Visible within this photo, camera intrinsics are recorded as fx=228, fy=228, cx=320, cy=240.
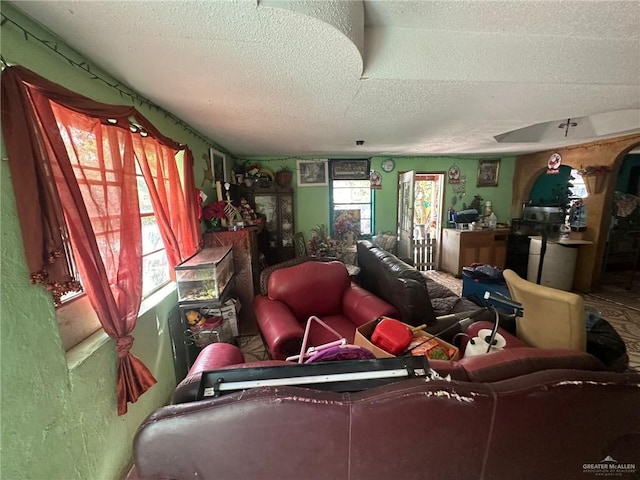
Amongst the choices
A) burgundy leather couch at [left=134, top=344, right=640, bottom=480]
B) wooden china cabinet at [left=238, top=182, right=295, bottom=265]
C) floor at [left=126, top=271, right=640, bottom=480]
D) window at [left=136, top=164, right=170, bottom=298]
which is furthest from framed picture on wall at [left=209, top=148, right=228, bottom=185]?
burgundy leather couch at [left=134, top=344, right=640, bottom=480]

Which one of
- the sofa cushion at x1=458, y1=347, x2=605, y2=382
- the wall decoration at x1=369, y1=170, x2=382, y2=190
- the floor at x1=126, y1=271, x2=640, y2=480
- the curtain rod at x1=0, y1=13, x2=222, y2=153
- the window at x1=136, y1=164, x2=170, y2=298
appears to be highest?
the curtain rod at x1=0, y1=13, x2=222, y2=153

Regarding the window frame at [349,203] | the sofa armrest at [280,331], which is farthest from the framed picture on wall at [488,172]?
the sofa armrest at [280,331]

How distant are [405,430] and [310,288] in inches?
54.0

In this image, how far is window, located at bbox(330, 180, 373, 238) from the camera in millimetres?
4039

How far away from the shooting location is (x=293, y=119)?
1.83 meters

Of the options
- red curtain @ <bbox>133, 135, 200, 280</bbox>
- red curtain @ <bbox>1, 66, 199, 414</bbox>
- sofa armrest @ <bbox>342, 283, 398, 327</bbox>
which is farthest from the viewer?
sofa armrest @ <bbox>342, 283, 398, 327</bbox>

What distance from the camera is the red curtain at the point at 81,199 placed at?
736mm

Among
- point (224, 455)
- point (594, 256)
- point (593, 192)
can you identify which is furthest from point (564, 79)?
point (594, 256)

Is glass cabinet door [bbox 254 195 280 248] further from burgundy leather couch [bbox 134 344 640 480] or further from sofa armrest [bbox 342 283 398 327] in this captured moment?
burgundy leather couch [bbox 134 344 640 480]

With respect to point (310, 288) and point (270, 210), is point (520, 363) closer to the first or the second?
point (310, 288)

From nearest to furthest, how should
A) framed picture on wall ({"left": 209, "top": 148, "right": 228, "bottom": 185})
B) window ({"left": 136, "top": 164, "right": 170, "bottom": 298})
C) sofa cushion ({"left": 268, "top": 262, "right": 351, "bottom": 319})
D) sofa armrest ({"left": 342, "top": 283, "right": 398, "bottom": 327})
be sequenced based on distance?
1. window ({"left": 136, "top": 164, "right": 170, "bottom": 298})
2. sofa armrest ({"left": 342, "top": 283, "right": 398, "bottom": 327})
3. sofa cushion ({"left": 268, "top": 262, "right": 351, "bottom": 319})
4. framed picture on wall ({"left": 209, "top": 148, "right": 228, "bottom": 185})

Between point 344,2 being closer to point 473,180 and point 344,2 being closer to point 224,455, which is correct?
point 224,455

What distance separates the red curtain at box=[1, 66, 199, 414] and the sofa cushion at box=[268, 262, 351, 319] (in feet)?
3.24

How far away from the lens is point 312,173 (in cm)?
388
